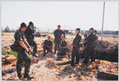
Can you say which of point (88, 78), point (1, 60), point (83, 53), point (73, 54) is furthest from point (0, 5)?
point (88, 78)

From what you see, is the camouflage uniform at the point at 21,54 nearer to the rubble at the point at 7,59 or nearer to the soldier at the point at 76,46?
the rubble at the point at 7,59

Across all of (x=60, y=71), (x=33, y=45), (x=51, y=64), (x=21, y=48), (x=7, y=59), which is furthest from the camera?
(x=33, y=45)

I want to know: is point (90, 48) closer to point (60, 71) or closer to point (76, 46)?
point (76, 46)

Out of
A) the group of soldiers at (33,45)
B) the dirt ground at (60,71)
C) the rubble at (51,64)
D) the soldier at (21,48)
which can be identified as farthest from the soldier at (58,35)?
the soldier at (21,48)

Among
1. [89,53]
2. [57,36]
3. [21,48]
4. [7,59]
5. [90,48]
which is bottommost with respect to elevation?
[7,59]

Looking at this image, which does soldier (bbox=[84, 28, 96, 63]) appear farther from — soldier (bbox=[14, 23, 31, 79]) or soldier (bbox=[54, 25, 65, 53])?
soldier (bbox=[14, 23, 31, 79])

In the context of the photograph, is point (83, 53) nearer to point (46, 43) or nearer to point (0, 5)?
point (46, 43)

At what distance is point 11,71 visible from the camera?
4770mm

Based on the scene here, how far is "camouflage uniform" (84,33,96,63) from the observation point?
575cm

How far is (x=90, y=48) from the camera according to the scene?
19.1 feet

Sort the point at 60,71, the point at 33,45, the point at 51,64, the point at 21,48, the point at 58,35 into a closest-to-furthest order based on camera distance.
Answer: the point at 21,48, the point at 60,71, the point at 51,64, the point at 33,45, the point at 58,35

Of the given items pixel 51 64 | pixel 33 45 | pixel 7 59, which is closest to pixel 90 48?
pixel 51 64

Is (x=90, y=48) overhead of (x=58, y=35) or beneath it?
beneath

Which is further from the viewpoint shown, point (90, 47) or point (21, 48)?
point (90, 47)
